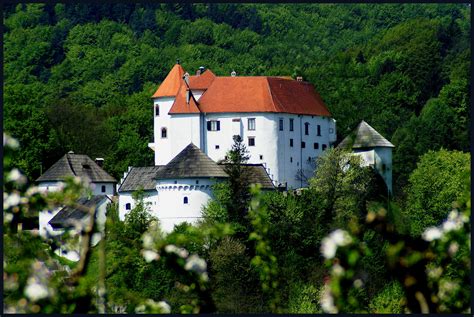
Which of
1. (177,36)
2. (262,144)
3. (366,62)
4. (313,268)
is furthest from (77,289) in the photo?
(177,36)

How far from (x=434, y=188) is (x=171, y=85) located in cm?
1337

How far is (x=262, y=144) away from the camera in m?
59.9

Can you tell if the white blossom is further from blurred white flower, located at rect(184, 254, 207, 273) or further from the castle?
the castle

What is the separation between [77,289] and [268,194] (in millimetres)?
45478

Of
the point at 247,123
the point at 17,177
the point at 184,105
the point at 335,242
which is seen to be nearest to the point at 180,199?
the point at 184,105

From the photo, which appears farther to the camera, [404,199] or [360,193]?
[404,199]

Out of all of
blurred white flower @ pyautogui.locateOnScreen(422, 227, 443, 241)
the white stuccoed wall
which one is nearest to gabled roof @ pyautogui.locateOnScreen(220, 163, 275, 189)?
the white stuccoed wall

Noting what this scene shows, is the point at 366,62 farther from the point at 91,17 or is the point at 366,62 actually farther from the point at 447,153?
the point at 91,17

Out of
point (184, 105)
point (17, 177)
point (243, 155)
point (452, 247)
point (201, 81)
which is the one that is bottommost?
point (452, 247)

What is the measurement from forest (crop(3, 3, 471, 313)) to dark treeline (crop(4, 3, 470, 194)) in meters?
0.19

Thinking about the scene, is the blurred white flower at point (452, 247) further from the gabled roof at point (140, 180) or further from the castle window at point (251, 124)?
the castle window at point (251, 124)

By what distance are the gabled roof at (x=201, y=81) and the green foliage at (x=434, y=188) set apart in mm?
10528

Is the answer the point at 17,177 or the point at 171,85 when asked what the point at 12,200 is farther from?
the point at 171,85

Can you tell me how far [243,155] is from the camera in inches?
2291
